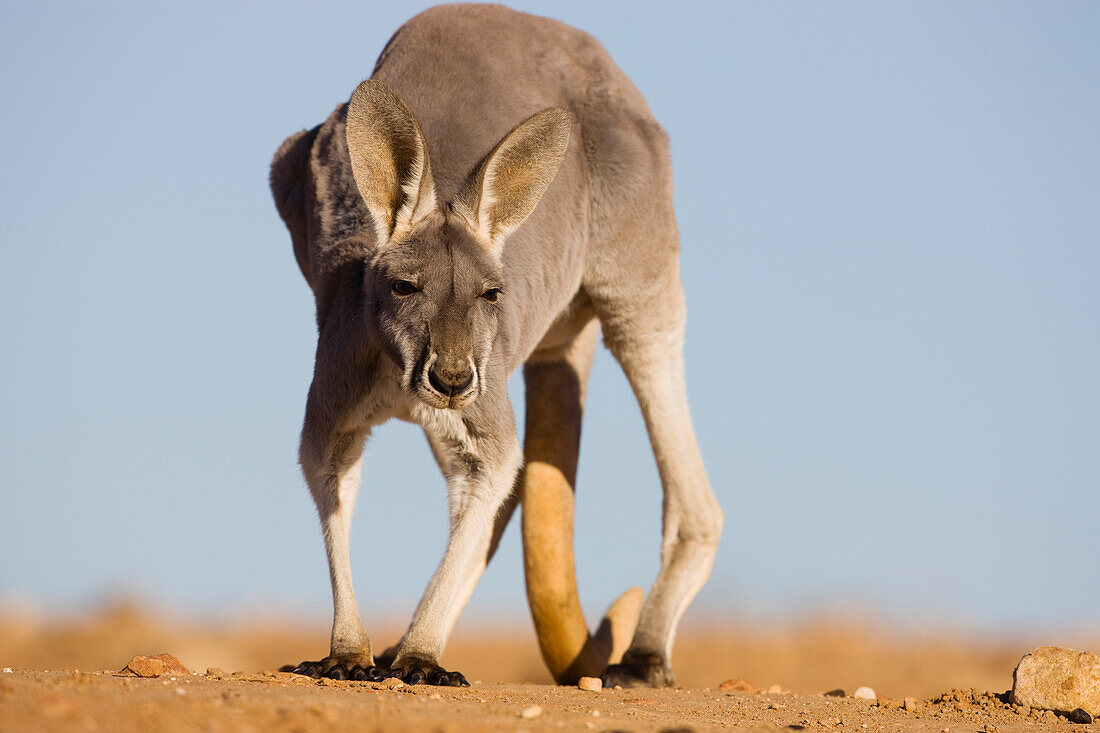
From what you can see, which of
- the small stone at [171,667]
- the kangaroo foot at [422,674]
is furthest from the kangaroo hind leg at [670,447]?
the small stone at [171,667]

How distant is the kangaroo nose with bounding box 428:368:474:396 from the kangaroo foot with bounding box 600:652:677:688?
1610 millimetres

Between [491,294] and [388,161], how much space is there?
53 centimetres

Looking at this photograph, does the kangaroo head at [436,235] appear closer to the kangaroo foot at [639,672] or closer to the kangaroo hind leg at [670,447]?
the kangaroo hind leg at [670,447]

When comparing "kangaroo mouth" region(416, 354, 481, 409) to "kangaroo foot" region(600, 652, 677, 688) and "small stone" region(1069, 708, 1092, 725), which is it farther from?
"small stone" region(1069, 708, 1092, 725)

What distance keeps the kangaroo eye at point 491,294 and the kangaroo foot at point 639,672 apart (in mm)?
1625

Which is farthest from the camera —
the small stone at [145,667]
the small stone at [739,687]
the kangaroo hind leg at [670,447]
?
the kangaroo hind leg at [670,447]

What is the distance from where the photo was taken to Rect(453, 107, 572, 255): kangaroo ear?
13.1 ft

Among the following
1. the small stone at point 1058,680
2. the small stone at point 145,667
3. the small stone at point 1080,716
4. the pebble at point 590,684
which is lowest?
the small stone at point 145,667

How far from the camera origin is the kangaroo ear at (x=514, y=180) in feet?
13.1

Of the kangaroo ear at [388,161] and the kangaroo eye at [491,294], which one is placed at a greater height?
the kangaroo ear at [388,161]

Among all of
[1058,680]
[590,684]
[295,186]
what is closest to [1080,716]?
[1058,680]

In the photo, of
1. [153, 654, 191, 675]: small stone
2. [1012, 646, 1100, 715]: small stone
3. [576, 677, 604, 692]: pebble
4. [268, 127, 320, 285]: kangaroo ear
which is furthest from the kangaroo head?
[1012, 646, 1100, 715]: small stone

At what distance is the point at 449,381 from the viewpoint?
3.60 meters

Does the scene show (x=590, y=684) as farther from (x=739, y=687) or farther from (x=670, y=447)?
(x=670, y=447)
